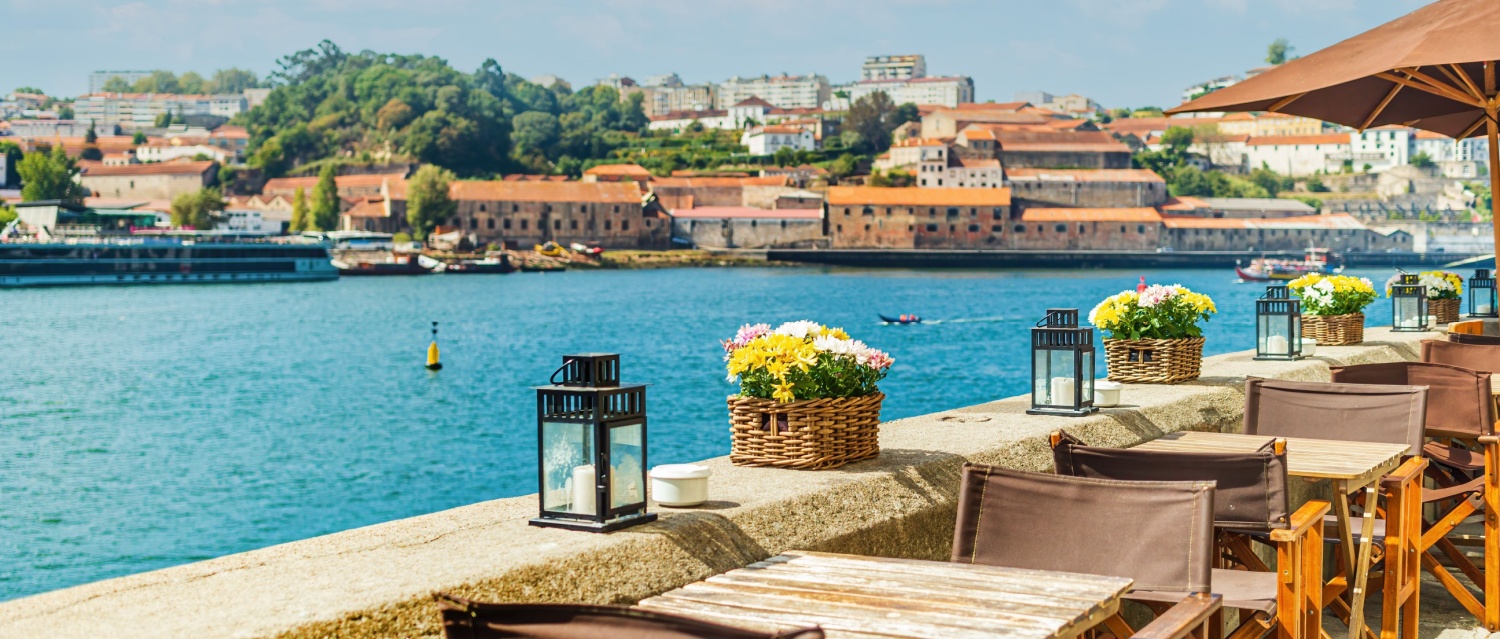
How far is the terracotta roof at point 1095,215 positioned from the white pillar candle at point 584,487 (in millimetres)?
82559

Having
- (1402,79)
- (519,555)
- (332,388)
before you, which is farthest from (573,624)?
(332,388)

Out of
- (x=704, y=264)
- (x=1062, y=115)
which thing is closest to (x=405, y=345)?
(x=704, y=264)

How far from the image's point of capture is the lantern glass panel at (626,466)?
2398mm

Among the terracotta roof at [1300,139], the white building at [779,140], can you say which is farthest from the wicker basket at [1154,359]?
the terracotta roof at [1300,139]

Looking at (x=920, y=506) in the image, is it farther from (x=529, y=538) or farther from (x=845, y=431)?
(x=529, y=538)

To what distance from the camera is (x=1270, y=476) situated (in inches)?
99.3

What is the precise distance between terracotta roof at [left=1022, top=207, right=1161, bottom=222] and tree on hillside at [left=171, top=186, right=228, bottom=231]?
4643 cm

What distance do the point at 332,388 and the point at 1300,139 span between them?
94.6 meters

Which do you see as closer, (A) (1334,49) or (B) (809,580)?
(B) (809,580)

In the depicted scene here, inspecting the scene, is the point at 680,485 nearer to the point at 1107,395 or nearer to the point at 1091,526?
the point at 1091,526

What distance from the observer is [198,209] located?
86250 mm

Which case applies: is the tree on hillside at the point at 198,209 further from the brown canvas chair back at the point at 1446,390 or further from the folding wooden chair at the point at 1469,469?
the brown canvas chair back at the point at 1446,390

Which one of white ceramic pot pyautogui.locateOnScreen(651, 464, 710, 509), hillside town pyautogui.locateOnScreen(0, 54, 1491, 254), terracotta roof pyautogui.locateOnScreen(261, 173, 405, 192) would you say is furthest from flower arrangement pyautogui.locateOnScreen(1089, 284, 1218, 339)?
terracotta roof pyautogui.locateOnScreen(261, 173, 405, 192)

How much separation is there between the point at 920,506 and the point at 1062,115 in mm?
124588
